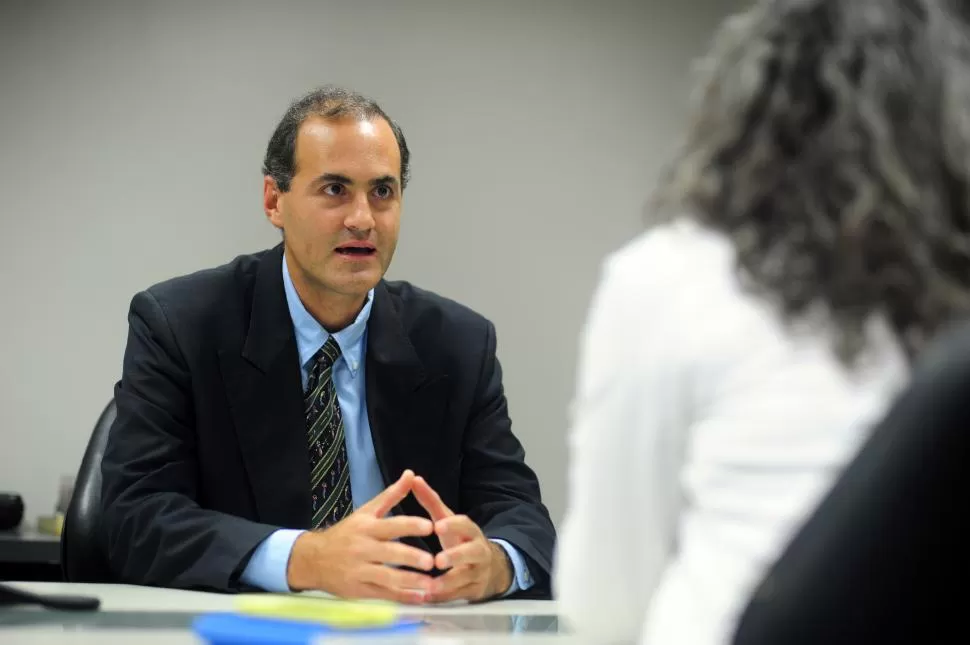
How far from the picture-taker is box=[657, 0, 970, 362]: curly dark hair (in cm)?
89

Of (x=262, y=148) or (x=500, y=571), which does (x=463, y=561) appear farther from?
(x=262, y=148)

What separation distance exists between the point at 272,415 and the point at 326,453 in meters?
0.14

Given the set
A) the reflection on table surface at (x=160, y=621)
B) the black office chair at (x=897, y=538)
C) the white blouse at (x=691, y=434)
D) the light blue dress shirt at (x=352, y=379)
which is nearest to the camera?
the black office chair at (x=897, y=538)

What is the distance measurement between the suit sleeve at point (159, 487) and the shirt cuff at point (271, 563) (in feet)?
0.06

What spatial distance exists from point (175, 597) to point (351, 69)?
2664 mm

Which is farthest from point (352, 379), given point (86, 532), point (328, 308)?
point (86, 532)

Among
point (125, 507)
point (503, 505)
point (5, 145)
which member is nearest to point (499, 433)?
point (503, 505)

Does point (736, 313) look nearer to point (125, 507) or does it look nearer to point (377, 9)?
point (125, 507)

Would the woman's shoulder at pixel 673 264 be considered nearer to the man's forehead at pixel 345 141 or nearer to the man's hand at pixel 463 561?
the man's hand at pixel 463 561

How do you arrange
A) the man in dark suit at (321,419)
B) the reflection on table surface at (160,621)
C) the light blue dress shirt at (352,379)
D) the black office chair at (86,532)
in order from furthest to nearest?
the light blue dress shirt at (352,379)
the black office chair at (86,532)
the man in dark suit at (321,419)
the reflection on table surface at (160,621)

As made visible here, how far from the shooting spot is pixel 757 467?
88 cm

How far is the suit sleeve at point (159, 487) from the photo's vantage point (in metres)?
1.76

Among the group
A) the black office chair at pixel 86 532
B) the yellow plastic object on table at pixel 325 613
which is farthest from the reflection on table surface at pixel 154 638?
the black office chair at pixel 86 532

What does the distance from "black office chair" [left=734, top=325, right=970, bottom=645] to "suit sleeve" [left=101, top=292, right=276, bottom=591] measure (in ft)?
4.32
